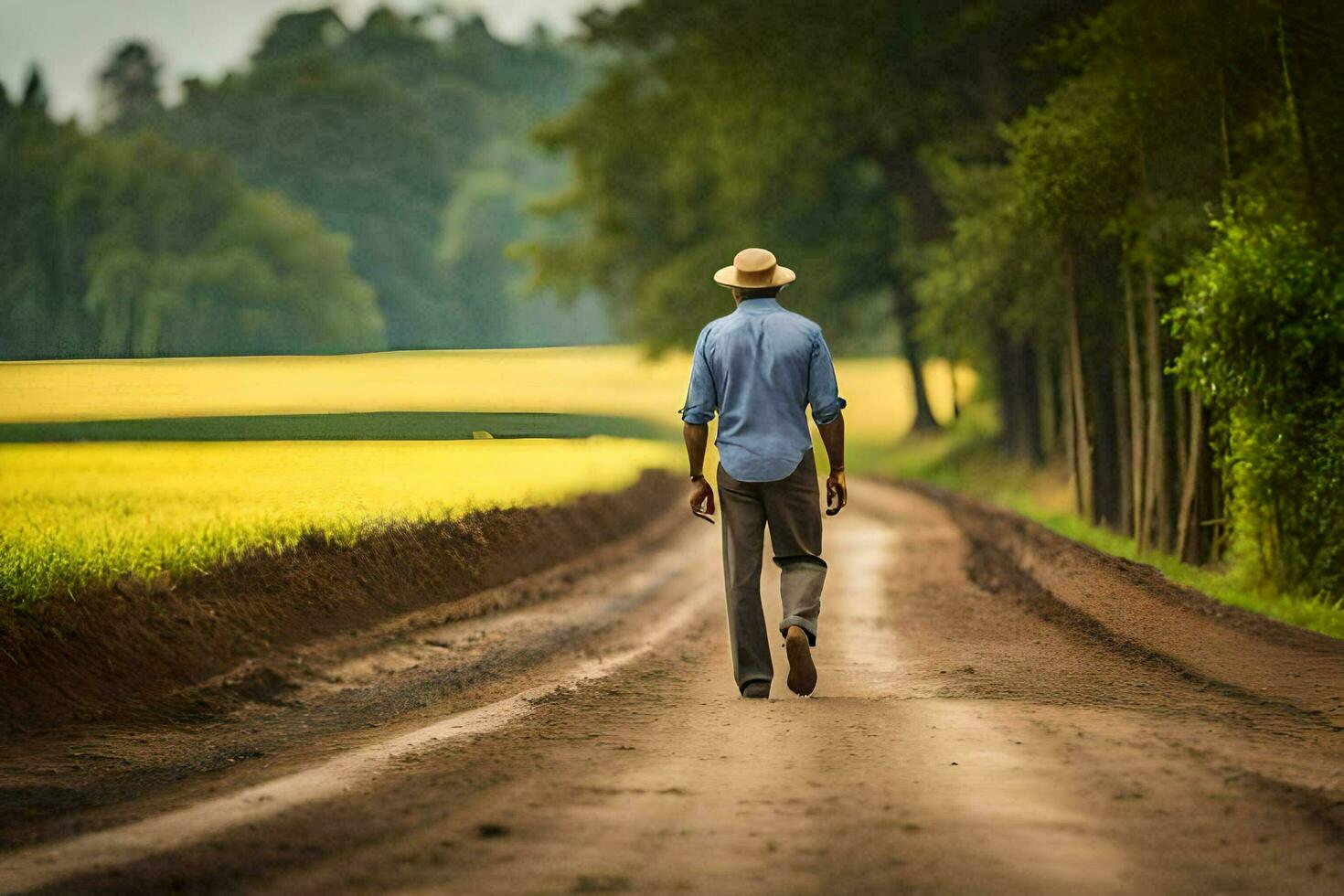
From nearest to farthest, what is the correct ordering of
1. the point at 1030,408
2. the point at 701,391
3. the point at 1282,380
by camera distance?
the point at 701,391, the point at 1282,380, the point at 1030,408

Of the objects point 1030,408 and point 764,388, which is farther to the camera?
point 1030,408

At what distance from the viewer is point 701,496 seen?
8.89 m

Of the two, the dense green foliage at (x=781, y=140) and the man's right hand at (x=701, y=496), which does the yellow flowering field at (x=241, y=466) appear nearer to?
the man's right hand at (x=701, y=496)

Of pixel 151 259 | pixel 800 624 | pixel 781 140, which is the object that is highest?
pixel 781 140

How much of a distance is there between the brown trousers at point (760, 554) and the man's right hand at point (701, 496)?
98mm

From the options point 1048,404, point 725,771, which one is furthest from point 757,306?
point 1048,404

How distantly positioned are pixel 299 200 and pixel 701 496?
210ft

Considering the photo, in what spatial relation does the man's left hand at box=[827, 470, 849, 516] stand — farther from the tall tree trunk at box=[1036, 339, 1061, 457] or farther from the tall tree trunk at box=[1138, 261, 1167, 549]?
the tall tree trunk at box=[1036, 339, 1061, 457]

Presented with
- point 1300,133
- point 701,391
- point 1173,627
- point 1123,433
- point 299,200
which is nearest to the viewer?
point 701,391

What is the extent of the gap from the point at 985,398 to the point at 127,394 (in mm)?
35380

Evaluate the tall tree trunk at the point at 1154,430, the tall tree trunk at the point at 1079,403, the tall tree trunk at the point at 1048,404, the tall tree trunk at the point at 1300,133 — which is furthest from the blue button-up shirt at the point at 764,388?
the tall tree trunk at the point at 1048,404

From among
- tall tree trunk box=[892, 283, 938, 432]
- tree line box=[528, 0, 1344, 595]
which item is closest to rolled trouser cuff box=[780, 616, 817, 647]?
tree line box=[528, 0, 1344, 595]

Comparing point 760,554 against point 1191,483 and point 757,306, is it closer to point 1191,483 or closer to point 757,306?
point 757,306

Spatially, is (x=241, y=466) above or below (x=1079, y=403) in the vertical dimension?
above
